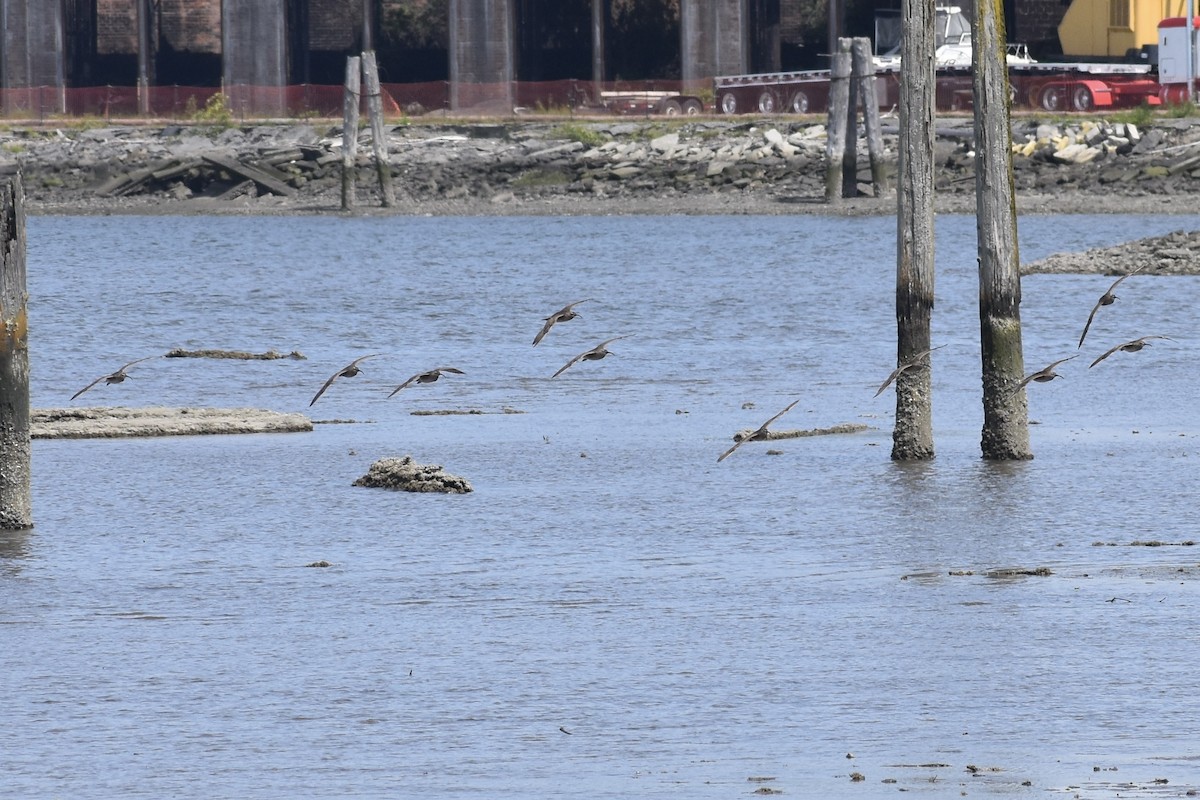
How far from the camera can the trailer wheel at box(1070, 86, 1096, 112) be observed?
59.6 meters

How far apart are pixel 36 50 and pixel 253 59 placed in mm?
6378

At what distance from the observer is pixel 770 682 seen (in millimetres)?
10352

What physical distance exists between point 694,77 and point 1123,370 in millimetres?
40535

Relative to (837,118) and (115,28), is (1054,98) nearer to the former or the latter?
(837,118)

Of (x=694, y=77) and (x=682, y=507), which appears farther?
(x=694, y=77)

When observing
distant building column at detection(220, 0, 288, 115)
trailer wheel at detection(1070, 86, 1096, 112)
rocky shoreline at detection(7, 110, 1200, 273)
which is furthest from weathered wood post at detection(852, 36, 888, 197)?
distant building column at detection(220, 0, 288, 115)

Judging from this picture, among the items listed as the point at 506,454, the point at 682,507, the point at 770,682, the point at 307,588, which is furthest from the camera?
the point at 506,454

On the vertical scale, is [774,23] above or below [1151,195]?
above

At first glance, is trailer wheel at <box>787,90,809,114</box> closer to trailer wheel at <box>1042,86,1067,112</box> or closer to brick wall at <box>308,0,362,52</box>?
trailer wheel at <box>1042,86,1067,112</box>

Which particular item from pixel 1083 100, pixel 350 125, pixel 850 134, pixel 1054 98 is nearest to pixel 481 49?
pixel 350 125

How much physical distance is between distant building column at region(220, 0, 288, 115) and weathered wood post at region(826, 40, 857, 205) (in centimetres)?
1858

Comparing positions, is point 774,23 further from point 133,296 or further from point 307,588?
point 307,588

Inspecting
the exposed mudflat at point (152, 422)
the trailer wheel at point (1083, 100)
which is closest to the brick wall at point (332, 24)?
the trailer wheel at point (1083, 100)

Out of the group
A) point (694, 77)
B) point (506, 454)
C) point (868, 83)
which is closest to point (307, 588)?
point (506, 454)
